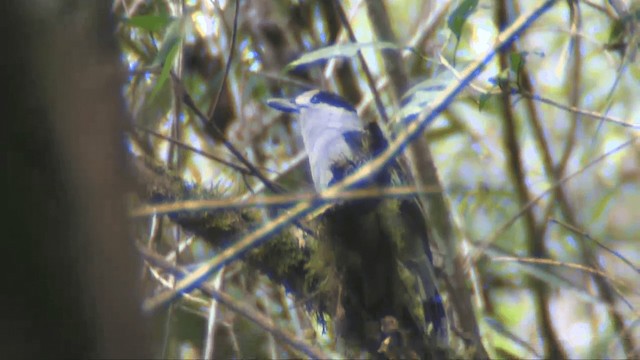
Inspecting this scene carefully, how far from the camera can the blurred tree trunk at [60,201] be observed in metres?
0.40

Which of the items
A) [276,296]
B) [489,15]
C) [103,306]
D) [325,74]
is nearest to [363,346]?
[276,296]

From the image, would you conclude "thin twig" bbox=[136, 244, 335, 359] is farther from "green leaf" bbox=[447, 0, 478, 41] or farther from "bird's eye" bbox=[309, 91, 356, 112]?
"bird's eye" bbox=[309, 91, 356, 112]

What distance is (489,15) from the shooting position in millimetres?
2727

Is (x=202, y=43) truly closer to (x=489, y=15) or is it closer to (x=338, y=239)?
(x=489, y=15)

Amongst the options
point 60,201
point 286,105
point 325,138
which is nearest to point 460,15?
point 325,138

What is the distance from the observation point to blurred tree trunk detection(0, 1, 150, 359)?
403 millimetres

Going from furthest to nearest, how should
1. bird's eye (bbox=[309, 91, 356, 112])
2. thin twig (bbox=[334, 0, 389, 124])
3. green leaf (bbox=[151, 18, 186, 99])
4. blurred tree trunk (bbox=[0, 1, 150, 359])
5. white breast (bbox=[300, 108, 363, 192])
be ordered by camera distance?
bird's eye (bbox=[309, 91, 356, 112]) → white breast (bbox=[300, 108, 363, 192]) → thin twig (bbox=[334, 0, 389, 124]) → green leaf (bbox=[151, 18, 186, 99]) → blurred tree trunk (bbox=[0, 1, 150, 359])

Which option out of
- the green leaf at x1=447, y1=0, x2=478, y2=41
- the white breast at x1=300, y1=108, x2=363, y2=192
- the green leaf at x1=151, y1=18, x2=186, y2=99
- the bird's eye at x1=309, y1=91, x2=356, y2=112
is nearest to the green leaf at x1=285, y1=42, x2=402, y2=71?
the green leaf at x1=447, y1=0, x2=478, y2=41

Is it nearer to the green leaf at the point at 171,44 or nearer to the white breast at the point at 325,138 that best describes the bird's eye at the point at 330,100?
the white breast at the point at 325,138

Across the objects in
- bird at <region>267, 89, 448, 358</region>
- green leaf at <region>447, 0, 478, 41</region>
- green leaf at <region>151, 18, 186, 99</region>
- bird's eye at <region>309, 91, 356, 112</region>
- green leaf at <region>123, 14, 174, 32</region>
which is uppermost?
bird's eye at <region>309, 91, 356, 112</region>

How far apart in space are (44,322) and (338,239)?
106 centimetres

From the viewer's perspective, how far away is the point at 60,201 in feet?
1.34

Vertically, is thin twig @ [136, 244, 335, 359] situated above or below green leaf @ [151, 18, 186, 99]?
below

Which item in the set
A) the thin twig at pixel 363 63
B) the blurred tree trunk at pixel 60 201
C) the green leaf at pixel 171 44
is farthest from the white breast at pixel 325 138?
the blurred tree trunk at pixel 60 201
